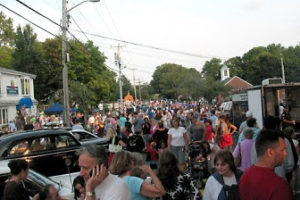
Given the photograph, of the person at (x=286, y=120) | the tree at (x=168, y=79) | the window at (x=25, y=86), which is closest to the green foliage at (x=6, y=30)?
the window at (x=25, y=86)

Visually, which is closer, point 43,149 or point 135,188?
point 135,188

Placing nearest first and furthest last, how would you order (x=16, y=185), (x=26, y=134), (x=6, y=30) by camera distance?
1. (x=16, y=185)
2. (x=26, y=134)
3. (x=6, y=30)

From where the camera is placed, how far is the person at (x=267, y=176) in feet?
9.29

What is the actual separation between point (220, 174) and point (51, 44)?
5557 cm

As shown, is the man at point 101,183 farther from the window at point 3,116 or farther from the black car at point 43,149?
the window at point 3,116

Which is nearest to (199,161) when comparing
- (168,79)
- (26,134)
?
(26,134)

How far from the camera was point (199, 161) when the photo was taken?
8547 millimetres

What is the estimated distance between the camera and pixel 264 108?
14.8 metres

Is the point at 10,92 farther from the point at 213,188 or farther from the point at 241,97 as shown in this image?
the point at 213,188

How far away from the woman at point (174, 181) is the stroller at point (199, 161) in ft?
13.4

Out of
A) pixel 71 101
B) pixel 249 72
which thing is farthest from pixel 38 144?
pixel 249 72

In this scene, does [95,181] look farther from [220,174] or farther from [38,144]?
[38,144]

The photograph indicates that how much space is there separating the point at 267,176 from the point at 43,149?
6811 mm

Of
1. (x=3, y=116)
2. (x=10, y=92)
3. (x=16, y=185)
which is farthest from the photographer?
(x=10, y=92)
